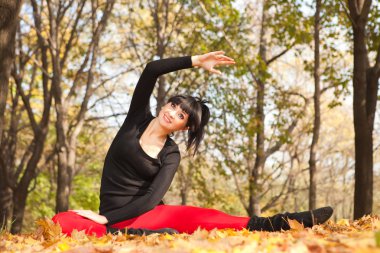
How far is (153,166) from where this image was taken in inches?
192

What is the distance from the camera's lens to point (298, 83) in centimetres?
2347

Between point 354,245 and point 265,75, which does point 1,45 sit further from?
point 265,75

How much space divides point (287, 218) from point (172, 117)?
1362 mm

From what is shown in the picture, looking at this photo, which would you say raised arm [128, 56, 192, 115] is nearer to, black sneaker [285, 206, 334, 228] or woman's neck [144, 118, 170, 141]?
woman's neck [144, 118, 170, 141]

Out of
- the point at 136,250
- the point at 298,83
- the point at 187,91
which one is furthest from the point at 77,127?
the point at 298,83

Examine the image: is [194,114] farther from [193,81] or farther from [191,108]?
[193,81]

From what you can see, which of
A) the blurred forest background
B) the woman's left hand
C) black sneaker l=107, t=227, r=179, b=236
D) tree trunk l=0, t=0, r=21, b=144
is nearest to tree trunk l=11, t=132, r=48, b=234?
the blurred forest background

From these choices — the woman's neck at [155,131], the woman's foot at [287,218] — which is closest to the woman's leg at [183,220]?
the woman's foot at [287,218]

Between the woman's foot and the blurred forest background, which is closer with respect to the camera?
the woman's foot

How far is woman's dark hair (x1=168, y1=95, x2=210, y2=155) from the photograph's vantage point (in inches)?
195

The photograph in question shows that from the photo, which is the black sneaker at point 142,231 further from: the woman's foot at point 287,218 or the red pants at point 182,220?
the woman's foot at point 287,218

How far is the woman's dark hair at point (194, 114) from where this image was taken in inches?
195

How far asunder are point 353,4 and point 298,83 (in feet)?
52.0

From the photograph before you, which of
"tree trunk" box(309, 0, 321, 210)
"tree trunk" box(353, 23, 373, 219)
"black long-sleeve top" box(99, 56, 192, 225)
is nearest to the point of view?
"black long-sleeve top" box(99, 56, 192, 225)
